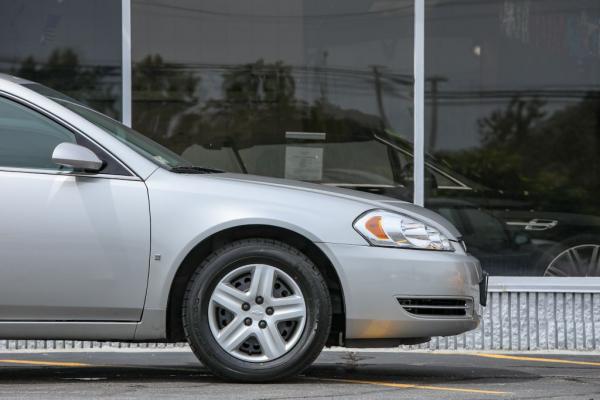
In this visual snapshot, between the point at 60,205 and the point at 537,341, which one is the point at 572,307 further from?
the point at 60,205

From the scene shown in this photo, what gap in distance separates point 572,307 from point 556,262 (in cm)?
37

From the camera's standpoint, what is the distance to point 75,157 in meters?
6.22

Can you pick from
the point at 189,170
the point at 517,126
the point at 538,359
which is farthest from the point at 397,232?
the point at 517,126

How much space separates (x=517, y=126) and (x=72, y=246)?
4410 mm

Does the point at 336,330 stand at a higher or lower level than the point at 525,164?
lower

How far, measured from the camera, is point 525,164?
968 centimetres

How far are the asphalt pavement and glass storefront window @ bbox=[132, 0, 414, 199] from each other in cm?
153

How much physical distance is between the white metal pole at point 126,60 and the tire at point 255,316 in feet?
11.8

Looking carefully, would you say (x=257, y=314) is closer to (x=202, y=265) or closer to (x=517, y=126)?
(x=202, y=265)

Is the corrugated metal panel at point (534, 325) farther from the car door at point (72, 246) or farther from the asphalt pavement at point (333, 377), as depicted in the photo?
the car door at point (72, 246)

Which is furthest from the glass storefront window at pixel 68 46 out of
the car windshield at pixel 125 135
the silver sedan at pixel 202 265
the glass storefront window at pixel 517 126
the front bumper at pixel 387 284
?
the front bumper at pixel 387 284

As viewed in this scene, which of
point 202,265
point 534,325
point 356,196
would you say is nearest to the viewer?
point 202,265

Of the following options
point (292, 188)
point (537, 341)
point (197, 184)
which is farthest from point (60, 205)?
point (537, 341)

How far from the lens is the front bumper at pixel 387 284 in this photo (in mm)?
6309
